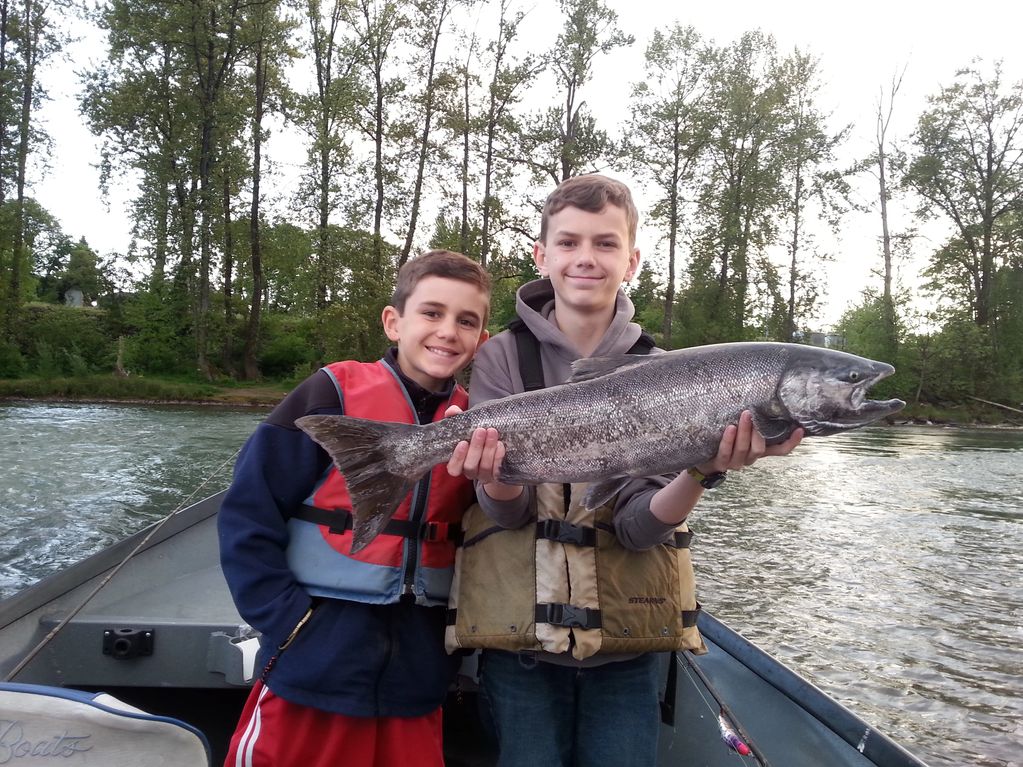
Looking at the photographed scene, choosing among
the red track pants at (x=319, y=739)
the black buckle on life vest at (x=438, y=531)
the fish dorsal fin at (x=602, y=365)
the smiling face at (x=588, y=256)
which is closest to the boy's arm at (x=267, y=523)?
the red track pants at (x=319, y=739)

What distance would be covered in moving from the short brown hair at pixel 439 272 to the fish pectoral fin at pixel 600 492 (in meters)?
0.92

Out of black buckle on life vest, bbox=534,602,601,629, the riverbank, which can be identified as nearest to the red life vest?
black buckle on life vest, bbox=534,602,601,629

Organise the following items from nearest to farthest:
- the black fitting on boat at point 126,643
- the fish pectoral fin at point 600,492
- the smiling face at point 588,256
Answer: the fish pectoral fin at point 600,492 → the smiling face at point 588,256 → the black fitting on boat at point 126,643

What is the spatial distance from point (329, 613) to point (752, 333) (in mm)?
42187

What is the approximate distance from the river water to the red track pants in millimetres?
2533

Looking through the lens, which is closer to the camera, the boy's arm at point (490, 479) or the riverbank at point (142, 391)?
the boy's arm at point (490, 479)

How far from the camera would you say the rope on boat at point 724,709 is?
9.87 ft

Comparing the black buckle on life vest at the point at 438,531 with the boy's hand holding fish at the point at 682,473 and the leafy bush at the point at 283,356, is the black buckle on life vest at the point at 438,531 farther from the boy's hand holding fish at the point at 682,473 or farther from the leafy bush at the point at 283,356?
the leafy bush at the point at 283,356

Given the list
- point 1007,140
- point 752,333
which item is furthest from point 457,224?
point 1007,140

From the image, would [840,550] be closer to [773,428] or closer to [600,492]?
[773,428]

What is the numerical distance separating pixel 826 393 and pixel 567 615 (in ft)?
4.03

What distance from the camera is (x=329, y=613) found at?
2840 millimetres

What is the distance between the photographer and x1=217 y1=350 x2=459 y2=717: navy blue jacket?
2.71 metres

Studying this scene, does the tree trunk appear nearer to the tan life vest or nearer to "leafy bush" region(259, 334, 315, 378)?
"leafy bush" region(259, 334, 315, 378)
